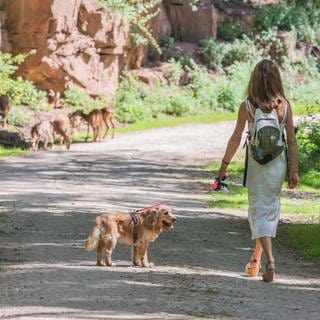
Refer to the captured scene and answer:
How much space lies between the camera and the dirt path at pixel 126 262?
8.25 metres

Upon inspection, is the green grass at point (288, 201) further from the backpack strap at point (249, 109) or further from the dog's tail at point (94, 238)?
the backpack strap at point (249, 109)

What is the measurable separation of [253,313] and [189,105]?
3381 cm

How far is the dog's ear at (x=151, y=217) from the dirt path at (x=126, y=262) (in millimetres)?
496

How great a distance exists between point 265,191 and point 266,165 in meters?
0.27

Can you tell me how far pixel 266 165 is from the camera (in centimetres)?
977

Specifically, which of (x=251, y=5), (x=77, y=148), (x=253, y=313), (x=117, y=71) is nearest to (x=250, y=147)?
(x=253, y=313)

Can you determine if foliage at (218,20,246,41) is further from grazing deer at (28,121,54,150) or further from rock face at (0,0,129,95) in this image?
grazing deer at (28,121,54,150)

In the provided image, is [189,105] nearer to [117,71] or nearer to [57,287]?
[117,71]

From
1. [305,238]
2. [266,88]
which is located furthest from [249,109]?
[305,238]

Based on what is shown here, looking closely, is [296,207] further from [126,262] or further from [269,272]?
[269,272]

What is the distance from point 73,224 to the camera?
14.2 metres

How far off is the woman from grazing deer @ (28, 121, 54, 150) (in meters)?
20.2

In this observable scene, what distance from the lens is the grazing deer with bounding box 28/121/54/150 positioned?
29750 mm

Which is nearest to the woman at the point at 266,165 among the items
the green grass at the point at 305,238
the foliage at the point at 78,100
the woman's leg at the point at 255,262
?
the woman's leg at the point at 255,262
